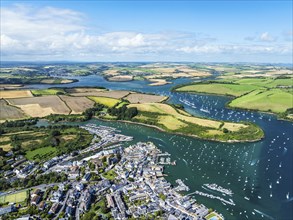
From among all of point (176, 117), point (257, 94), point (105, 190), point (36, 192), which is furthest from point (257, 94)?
point (36, 192)

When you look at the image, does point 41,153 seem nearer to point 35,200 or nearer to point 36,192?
point 36,192

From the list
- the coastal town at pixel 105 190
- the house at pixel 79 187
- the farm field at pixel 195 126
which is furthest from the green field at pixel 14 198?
the farm field at pixel 195 126

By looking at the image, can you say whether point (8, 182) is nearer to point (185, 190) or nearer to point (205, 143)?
point (185, 190)

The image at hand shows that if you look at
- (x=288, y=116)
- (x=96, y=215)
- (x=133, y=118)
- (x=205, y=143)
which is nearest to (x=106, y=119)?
(x=133, y=118)

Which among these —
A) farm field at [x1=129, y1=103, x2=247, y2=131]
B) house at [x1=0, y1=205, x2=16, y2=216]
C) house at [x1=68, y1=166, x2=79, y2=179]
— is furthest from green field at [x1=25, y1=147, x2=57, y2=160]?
farm field at [x1=129, y1=103, x2=247, y2=131]

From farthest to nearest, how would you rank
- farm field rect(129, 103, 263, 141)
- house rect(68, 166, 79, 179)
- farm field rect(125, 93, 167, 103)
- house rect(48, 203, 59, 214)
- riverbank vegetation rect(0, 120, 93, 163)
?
farm field rect(125, 93, 167, 103) < farm field rect(129, 103, 263, 141) < riverbank vegetation rect(0, 120, 93, 163) < house rect(68, 166, 79, 179) < house rect(48, 203, 59, 214)

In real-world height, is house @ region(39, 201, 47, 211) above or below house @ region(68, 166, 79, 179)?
below

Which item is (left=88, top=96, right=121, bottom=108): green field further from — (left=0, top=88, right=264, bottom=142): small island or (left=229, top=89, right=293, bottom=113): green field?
(left=229, top=89, right=293, bottom=113): green field

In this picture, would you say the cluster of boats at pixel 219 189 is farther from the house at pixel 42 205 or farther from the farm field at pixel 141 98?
the farm field at pixel 141 98
